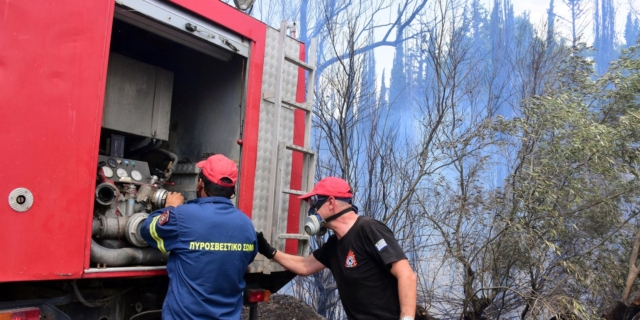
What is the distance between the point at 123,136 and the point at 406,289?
2.65 m

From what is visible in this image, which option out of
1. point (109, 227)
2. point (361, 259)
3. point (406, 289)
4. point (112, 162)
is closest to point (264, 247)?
point (361, 259)

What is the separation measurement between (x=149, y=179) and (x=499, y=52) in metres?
7.62

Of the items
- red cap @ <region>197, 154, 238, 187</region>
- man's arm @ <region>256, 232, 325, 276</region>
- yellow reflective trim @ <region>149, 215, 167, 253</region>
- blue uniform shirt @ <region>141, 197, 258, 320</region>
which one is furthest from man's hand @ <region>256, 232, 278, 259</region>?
yellow reflective trim @ <region>149, 215, 167, 253</region>

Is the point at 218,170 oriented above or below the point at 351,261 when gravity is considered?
above

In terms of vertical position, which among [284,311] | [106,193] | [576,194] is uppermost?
[576,194]

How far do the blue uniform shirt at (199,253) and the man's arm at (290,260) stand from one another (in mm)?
444

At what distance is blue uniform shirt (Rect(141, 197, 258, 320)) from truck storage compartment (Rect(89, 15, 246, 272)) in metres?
0.37

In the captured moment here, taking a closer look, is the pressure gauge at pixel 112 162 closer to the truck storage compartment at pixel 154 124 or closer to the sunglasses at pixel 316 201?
the truck storage compartment at pixel 154 124

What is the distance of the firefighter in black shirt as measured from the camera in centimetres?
302

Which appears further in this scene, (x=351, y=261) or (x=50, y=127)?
(x=351, y=261)

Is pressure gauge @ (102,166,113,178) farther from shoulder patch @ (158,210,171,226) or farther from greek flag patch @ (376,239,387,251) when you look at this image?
greek flag patch @ (376,239,387,251)

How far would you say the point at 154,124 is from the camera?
436 centimetres

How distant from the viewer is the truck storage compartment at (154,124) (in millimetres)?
3414

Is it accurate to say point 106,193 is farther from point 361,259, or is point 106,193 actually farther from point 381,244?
point 381,244
